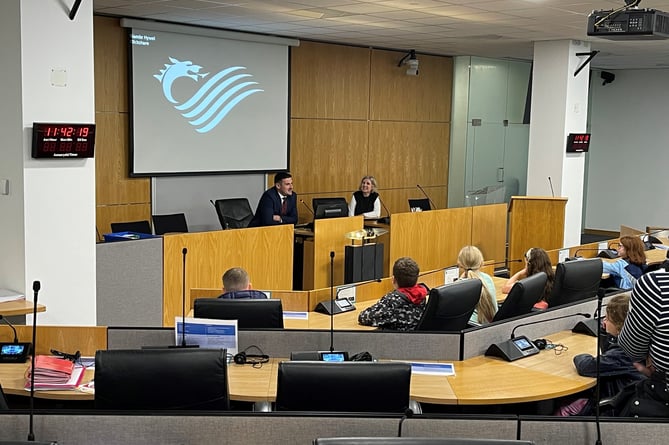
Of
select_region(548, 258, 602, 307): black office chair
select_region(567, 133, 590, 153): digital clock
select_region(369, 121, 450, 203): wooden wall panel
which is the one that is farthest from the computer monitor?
select_region(369, 121, 450, 203): wooden wall panel

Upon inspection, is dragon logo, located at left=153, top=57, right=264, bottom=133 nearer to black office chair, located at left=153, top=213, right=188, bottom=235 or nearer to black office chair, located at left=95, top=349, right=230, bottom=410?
black office chair, located at left=153, top=213, right=188, bottom=235

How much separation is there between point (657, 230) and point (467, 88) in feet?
12.7

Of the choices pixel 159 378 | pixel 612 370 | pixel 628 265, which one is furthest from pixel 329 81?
pixel 159 378

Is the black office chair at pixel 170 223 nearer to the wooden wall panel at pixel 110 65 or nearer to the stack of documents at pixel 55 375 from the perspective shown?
the wooden wall panel at pixel 110 65

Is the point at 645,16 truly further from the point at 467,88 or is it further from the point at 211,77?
the point at 467,88

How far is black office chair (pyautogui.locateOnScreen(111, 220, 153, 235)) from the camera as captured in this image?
849 cm

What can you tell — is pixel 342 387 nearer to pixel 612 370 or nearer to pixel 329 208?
pixel 612 370

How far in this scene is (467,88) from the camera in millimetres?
13258

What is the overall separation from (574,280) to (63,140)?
3641 mm

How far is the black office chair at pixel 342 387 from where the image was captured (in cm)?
321

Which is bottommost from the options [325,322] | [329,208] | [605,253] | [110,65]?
[325,322]

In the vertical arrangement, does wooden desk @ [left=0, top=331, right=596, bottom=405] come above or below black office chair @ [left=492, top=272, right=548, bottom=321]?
below

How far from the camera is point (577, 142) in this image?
35.9ft

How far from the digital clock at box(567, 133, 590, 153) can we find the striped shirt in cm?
755
